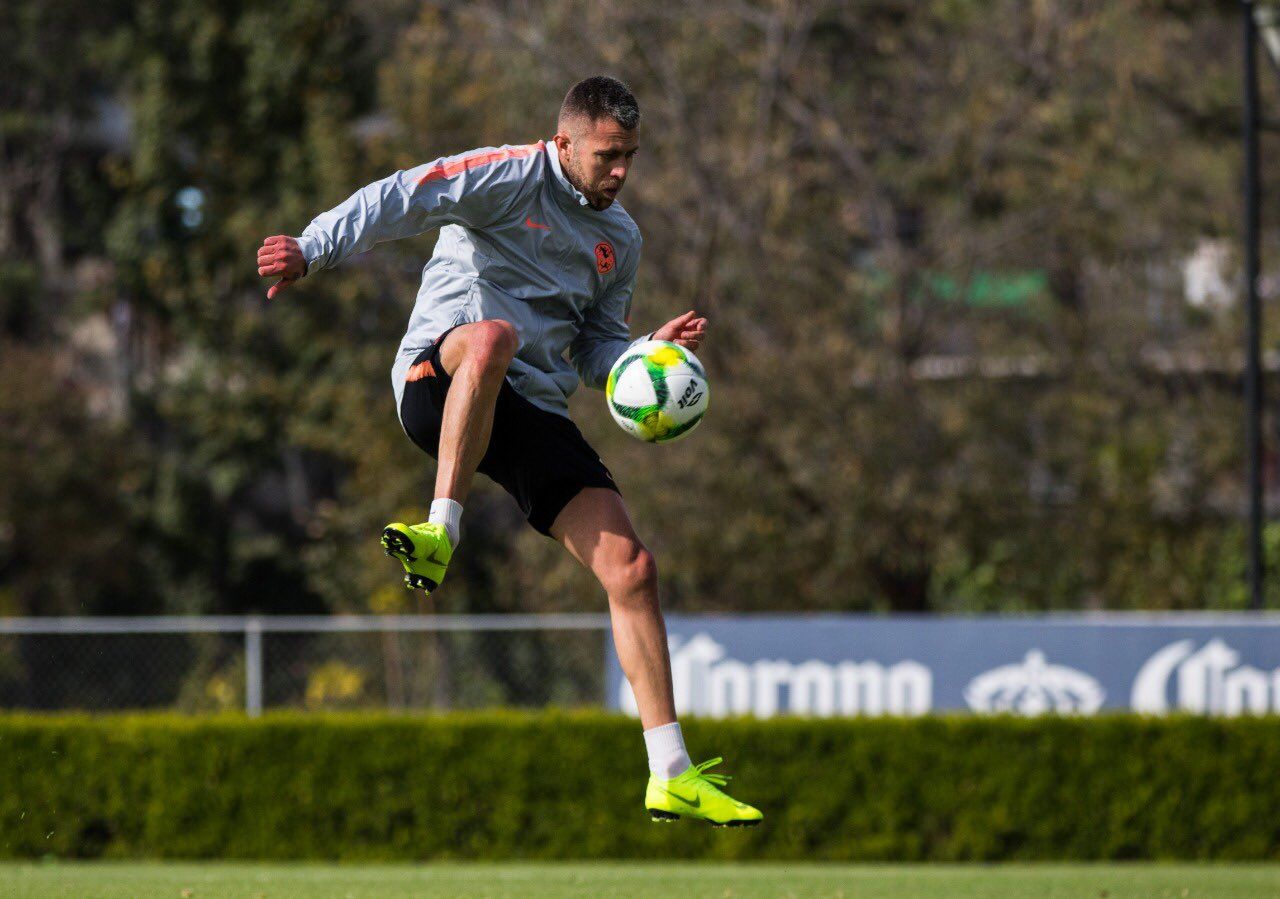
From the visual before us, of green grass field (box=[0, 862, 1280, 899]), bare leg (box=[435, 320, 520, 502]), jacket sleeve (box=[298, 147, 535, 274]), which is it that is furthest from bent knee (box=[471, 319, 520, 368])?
green grass field (box=[0, 862, 1280, 899])

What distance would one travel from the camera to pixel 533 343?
6531 millimetres

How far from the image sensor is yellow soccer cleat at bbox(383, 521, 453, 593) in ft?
19.0

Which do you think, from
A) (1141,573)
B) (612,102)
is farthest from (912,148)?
(612,102)

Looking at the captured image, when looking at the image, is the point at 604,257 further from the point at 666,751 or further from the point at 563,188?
the point at 666,751

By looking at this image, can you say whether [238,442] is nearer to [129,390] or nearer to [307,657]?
[129,390]

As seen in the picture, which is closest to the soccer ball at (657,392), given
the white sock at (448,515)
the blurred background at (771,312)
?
the white sock at (448,515)

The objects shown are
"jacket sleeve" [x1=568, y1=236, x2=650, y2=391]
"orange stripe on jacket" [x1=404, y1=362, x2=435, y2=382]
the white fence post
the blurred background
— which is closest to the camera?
"orange stripe on jacket" [x1=404, y1=362, x2=435, y2=382]

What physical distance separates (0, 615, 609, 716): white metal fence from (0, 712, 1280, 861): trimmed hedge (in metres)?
3.07

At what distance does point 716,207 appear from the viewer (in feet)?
66.4

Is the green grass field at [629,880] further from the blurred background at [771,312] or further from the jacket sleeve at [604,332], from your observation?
the blurred background at [771,312]

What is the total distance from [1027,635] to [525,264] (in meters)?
8.83

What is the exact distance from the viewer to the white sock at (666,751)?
20.6 feet

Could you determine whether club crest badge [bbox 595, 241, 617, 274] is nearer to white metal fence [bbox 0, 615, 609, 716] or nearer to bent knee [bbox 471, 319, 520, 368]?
bent knee [bbox 471, 319, 520, 368]

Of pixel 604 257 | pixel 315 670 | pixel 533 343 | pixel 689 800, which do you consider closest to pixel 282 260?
pixel 533 343
